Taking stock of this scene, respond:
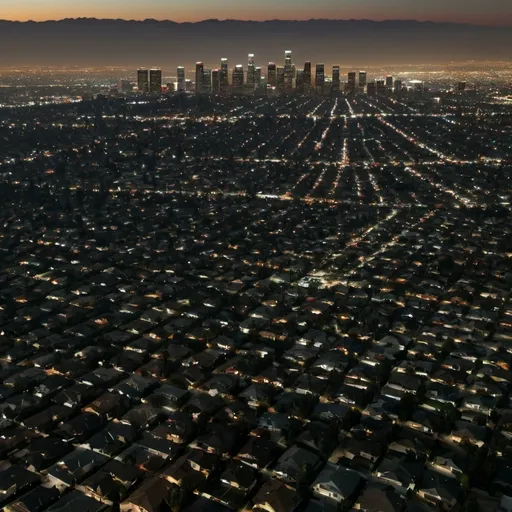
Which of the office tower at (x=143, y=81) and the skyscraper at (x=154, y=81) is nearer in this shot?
the skyscraper at (x=154, y=81)

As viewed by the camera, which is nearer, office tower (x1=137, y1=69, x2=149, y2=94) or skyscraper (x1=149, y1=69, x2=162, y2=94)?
skyscraper (x1=149, y1=69, x2=162, y2=94)

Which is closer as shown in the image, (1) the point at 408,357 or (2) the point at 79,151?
(1) the point at 408,357

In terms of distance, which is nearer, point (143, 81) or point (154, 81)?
point (154, 81)

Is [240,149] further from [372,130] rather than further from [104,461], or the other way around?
[104,461]

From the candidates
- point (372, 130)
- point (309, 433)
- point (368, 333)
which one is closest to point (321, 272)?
point (368, 333)

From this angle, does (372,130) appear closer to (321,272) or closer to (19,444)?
(321,272)

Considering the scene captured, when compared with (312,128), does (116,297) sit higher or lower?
lower

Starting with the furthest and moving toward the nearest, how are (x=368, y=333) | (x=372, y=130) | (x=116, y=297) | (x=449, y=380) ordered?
(x=372, y=130), (x=116, y=297), (x=368, y=333), (x=449, y=380)

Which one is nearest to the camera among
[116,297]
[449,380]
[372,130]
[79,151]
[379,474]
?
[379,474]

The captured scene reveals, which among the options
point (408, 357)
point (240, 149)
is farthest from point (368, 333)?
point (240, 149)
